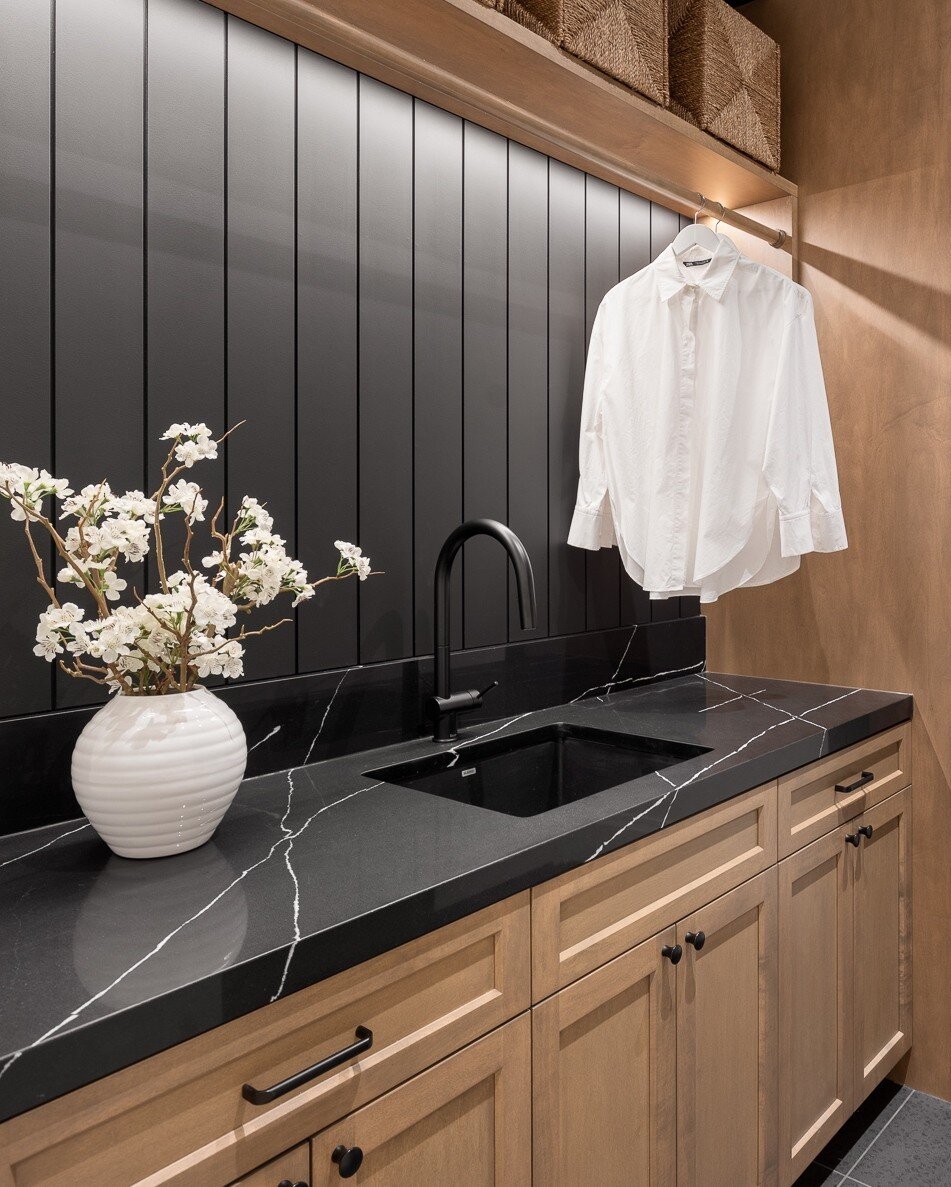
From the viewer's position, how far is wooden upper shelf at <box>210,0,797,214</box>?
149cm

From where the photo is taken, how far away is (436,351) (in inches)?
72.4

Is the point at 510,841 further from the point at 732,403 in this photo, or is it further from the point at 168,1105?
the point at 732,403

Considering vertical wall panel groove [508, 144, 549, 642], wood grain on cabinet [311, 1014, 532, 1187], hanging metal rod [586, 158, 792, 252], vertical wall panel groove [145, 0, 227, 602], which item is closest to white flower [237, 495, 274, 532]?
vertical wall panel groove [145, 0, 227, 602]

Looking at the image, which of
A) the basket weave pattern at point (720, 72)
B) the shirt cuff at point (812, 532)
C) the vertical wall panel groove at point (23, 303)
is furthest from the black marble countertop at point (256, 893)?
the basket weave pattern at point (720, 72)

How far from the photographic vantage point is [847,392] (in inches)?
92.8

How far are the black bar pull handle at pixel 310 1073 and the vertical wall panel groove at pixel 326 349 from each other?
77 centimetres

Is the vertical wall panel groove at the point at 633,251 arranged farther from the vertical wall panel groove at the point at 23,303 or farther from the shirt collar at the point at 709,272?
the vertical wall panel groove at the point at 23,303

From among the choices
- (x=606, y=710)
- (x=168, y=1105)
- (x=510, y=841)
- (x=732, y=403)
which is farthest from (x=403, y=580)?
(x=168, y=1105)

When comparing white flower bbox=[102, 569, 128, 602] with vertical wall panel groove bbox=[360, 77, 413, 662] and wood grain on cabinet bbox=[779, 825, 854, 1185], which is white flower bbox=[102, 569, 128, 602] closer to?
vertical wall panel groove bbox=[360, 77, 413, 662]

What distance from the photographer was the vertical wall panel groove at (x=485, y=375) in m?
1.91

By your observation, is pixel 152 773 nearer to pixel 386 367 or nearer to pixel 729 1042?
pixel 386 367

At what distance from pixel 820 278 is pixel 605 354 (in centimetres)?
73

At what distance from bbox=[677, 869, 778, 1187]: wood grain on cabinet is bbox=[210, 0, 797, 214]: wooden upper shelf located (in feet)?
4.91

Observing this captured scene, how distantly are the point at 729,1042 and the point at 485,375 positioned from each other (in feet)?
4.57
